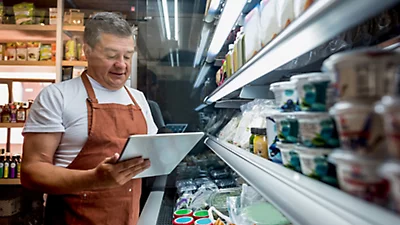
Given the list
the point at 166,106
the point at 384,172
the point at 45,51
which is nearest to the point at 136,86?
the point at 166,106

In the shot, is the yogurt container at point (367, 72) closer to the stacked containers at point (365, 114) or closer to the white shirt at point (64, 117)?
the stacked containers at point (365, 114)

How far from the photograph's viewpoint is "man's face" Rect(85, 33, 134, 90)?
166 cm

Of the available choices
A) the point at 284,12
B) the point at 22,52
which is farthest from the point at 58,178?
the point at 22,52

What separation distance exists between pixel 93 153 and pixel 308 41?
1.27m

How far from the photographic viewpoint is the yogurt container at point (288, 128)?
0.72 meters

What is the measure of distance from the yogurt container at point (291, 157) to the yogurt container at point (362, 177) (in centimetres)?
24

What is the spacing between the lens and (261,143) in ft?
3.46

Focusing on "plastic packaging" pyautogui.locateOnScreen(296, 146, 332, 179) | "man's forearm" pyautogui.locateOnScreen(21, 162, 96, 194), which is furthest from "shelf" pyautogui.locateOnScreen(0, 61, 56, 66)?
"plastic packaging" pyautogui.locateOnScreen(296, 146, 332, 179)

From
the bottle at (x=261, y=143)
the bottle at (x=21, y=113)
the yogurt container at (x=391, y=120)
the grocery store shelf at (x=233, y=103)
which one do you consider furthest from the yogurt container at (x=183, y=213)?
the bottle at (x=21, y=113)

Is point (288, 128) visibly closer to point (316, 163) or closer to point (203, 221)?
point (316, 163)

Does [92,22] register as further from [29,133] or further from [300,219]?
[300,219]

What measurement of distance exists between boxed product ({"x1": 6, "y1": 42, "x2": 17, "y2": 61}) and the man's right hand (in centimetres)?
249

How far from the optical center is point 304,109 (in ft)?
2.02

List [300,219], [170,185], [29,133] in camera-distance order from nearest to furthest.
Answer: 1. [300,219]
2. [29,133]
3. [170,185]
